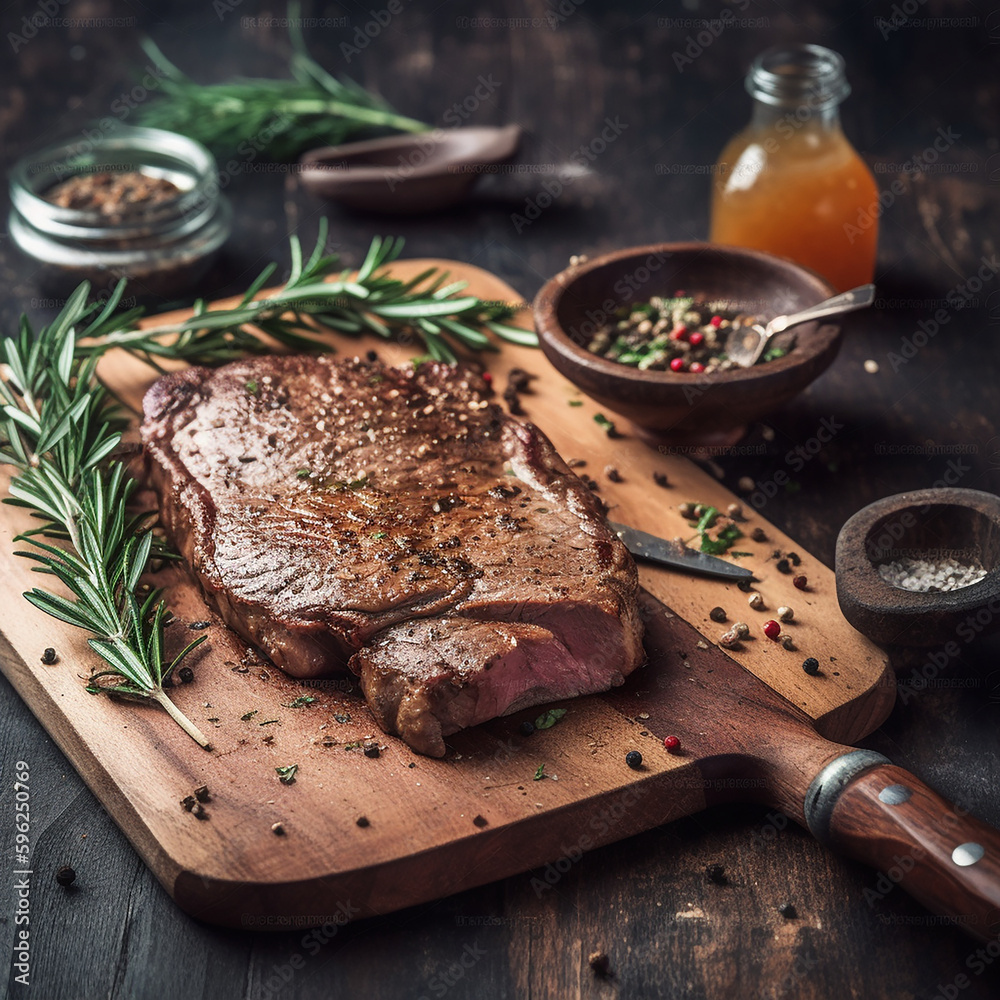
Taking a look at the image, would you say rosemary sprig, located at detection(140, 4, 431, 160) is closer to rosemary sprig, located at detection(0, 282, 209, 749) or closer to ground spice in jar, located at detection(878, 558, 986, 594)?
rosemary sprig, located at detection(0, 282, 209, 749)

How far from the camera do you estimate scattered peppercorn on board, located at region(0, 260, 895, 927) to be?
2627 mm

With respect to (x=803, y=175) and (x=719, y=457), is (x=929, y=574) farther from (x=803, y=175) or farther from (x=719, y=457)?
(x=803, y=175)

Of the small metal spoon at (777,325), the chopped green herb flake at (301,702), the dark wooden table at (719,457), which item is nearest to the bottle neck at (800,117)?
the dark wooden table at (719,457)

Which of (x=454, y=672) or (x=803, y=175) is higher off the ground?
(x=803, y=175)

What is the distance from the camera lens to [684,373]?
11.9 feet

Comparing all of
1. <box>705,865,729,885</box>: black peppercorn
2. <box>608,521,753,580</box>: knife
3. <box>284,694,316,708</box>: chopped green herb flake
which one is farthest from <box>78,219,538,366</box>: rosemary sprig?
<box>705,865,729,885</box>: black peppercorn

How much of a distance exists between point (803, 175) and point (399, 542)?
2339mm

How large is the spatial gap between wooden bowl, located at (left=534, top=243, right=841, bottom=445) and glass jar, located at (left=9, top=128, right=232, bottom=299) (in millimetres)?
1667

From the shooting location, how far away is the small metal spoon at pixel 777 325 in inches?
145

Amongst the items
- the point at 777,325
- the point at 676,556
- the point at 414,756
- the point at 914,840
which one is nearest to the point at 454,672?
the point at 414,756

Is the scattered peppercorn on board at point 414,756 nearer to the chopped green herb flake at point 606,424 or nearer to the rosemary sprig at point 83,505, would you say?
the rosemary sprig at point 83,505

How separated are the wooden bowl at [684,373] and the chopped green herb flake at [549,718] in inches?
44.3

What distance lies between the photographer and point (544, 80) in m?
6.27

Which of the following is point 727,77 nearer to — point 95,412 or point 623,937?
Result: point 95,412
